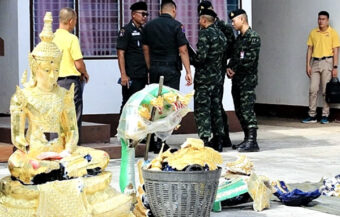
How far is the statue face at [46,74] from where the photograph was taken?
599 centimetres

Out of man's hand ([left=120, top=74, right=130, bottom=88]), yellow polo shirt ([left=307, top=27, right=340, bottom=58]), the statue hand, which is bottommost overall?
the statue hand

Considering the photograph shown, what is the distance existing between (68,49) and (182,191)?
12.0 ft

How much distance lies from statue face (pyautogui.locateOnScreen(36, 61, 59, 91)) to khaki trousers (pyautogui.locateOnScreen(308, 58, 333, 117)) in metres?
11.1

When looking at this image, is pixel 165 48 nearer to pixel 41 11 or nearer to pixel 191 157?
pixel 41 11

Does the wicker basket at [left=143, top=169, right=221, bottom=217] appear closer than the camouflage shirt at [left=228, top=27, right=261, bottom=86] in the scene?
Yes

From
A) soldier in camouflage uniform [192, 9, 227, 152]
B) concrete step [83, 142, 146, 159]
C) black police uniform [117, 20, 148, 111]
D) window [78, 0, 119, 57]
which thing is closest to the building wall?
window [78, 0, 119, 57]

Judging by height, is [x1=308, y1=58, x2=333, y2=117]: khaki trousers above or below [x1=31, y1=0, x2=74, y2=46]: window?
below

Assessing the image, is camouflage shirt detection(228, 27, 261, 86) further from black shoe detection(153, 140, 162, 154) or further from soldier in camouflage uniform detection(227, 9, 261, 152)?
black shoe detection(153, 140, 162, 154)

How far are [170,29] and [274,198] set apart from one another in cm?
362

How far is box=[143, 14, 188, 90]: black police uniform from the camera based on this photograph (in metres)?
11.1

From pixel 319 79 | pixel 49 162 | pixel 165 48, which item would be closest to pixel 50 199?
pixel 49 162

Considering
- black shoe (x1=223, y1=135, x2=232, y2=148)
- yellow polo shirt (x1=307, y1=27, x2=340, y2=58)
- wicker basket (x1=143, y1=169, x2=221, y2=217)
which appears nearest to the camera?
wicker basket (x1=143, y1=169, x2=221, y2=217)

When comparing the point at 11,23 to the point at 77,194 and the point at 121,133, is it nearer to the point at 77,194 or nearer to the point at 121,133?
the point at 121,133

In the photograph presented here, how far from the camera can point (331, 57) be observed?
1645cm
